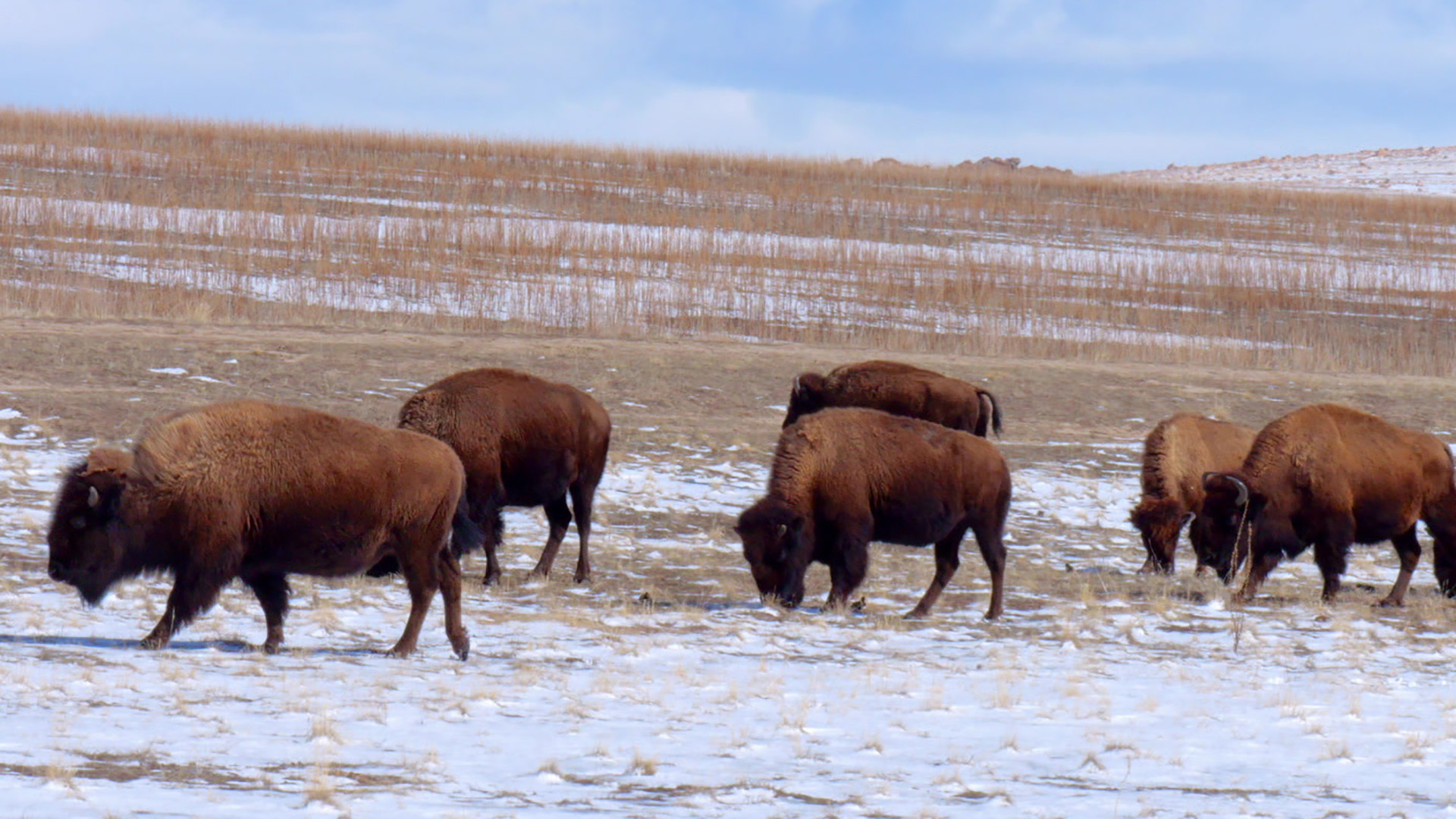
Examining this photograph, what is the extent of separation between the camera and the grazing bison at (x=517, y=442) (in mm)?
10289

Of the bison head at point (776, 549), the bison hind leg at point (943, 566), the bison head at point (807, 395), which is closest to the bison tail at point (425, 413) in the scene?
the bison head at point (776, 549)

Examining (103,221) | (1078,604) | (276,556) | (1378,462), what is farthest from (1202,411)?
(103,221)

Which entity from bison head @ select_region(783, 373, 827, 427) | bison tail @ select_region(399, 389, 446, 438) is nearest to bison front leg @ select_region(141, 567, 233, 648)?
bison tail @ select_region(399, 389, 446, 438)

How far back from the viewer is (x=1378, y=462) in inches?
430

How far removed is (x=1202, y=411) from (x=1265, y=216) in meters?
24.9

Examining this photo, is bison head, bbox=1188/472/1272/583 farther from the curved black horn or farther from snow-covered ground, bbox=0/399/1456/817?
snow-covered ground, bbox=0/399/1456/817

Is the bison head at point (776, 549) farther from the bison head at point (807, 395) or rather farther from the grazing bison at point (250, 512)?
the bison head at point (807, 395)

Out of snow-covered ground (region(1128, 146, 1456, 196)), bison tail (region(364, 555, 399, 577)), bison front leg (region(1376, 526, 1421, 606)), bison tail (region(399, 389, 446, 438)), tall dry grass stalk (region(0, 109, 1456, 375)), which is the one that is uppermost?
snow-covered ground (region(1128, 146, 1456, 196))

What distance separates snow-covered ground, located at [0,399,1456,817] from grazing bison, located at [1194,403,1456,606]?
34 cm

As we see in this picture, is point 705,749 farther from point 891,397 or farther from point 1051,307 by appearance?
point 1051,307

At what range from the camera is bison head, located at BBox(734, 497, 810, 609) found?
9656 millimetres

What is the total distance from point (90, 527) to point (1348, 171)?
68.8 meters

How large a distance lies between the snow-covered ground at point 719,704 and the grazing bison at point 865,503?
342mm

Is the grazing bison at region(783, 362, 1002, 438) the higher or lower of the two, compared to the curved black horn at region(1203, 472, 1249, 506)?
higher
